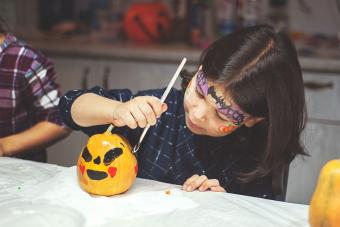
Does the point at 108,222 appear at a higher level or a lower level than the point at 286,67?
lower

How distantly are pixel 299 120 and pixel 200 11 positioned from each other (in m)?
1.34

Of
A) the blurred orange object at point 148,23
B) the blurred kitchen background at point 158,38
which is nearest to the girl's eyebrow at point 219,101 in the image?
the blurred kitchen background at point 158,38

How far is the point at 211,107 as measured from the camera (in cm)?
98

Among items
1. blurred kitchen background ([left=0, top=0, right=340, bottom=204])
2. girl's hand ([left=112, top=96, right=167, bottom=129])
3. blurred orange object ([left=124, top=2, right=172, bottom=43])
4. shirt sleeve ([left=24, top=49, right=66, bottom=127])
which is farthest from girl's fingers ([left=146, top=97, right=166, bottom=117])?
blurred orange object ([left=124, top=2, right=172, bottom=43])

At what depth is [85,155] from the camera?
91cm

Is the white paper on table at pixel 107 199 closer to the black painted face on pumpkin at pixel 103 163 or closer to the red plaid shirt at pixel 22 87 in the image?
the black painted face on pumpkin at pixel 103 163

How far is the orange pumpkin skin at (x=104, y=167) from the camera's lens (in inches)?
35.3

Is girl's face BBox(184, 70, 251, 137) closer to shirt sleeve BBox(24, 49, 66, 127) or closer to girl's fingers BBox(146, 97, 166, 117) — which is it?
girl's fingers BBox(146, 97, 166, 117)

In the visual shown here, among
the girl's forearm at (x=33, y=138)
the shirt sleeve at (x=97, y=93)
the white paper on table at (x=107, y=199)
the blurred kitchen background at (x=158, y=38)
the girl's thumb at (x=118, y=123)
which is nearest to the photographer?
the white paper on table at (x=107, y=199)

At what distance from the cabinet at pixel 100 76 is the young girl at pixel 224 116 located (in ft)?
2.95

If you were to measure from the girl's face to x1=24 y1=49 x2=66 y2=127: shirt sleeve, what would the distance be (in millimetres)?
447

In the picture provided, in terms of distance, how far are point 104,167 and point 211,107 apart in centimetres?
24

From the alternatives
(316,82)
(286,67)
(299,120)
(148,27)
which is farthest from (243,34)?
(148,27)

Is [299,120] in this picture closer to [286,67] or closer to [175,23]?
[286,67]
